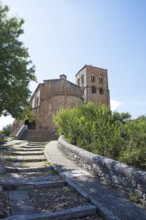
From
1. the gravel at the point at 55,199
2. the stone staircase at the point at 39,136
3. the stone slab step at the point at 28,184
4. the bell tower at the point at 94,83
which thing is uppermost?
the bell tower at the point at 94,83

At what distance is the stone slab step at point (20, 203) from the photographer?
393cm

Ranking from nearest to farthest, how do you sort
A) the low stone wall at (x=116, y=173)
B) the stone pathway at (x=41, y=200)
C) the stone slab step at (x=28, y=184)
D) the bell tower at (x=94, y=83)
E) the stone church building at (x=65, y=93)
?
the stone pathway at (x=41, y=200) → the low stone wall at (x=116, y=173) → the stone slab step at (x=28, y=184) → the stone church building at (x=65, y=93) → the bell tower at (x=94, y=83)

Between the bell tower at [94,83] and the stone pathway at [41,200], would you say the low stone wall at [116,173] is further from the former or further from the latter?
the bell tower at [94,83]

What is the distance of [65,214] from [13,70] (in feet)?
25.1

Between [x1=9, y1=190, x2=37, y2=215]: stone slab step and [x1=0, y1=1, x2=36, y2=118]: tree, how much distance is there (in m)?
5.85

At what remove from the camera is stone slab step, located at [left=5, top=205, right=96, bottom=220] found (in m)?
3.55

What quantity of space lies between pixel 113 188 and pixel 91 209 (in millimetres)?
1574

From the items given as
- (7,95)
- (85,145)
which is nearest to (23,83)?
(7,95)

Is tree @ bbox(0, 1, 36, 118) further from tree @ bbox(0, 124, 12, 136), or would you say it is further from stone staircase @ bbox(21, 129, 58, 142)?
tree @ bbox(0, 124, 12, 136)

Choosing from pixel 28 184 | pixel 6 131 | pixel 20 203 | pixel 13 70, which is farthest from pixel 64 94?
pixel 20 203

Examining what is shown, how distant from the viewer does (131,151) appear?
598cm

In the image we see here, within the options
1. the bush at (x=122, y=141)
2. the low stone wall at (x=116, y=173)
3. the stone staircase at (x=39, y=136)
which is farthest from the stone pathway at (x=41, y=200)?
the stone staircase at (x=39, y=136)

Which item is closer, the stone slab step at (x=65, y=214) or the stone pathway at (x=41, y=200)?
the stone slab step at (x=65, y=214)

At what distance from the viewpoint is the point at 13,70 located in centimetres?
966
